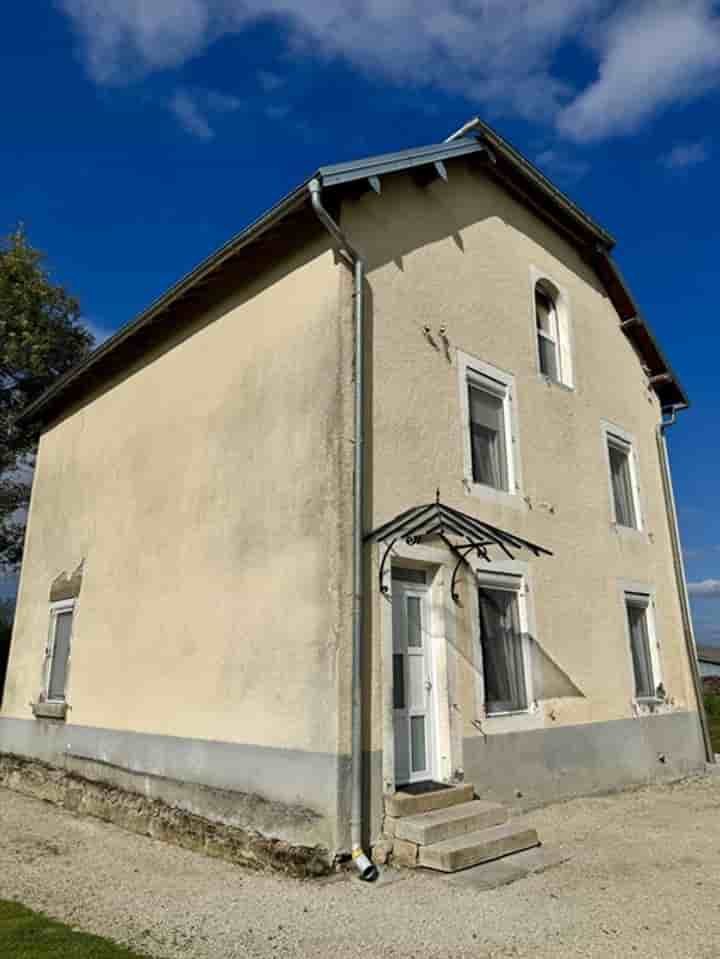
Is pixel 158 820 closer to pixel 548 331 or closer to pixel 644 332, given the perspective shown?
pixel 548 331

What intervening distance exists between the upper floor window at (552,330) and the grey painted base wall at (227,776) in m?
6.89

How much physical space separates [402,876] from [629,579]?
252 inches

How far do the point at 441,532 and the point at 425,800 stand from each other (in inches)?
101

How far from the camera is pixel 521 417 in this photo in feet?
30.5

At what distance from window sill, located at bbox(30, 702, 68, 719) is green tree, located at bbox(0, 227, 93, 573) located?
288 inches

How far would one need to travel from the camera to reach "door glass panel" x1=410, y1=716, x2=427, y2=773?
6746 millimetres

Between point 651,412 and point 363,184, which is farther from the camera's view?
point 651,412

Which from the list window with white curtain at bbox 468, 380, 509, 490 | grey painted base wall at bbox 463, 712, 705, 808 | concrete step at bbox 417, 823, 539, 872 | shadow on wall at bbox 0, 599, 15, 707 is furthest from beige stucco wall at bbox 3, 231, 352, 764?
shadow on wall at bbox 0, 599, 15, 707

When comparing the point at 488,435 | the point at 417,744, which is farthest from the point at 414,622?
the point at 488,435

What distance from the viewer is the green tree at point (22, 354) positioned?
623 inches

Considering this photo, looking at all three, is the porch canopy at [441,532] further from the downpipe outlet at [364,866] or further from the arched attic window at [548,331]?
the arched attic window at [548,331]

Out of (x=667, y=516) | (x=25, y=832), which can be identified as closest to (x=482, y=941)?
(x=25, y=832)

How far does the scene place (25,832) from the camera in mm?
7379

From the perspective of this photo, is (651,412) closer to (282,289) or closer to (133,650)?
(282,289)
